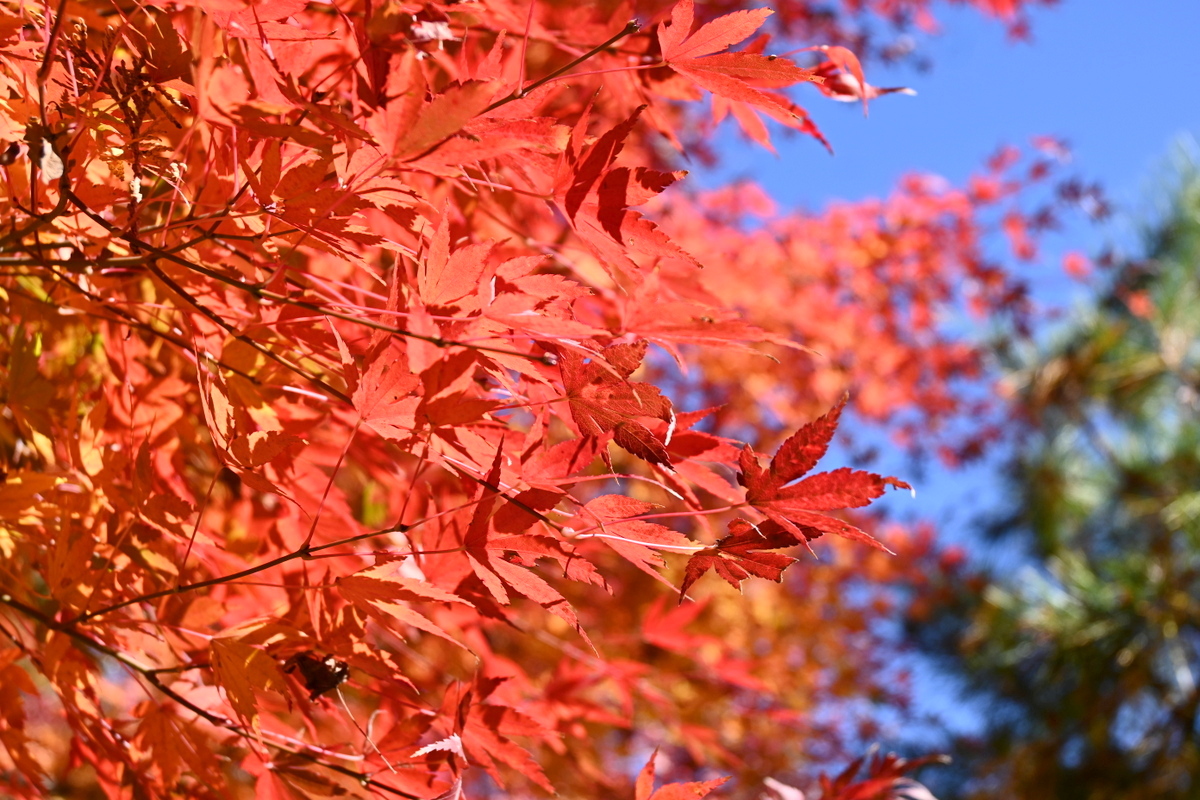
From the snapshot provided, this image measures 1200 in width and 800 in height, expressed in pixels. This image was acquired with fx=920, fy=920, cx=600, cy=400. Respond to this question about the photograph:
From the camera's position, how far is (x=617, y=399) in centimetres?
57

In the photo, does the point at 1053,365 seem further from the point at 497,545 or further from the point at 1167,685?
the point at 497,545

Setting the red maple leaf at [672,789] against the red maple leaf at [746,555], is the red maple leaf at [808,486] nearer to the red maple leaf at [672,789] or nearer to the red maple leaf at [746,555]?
the red maple leaf at [746,555]

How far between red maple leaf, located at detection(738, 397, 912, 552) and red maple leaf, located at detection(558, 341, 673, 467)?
69mm

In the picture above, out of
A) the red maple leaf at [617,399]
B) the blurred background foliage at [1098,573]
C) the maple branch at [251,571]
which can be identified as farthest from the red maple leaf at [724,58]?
the blurred background foliage at [1098,573]

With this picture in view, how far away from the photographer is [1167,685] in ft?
17.5

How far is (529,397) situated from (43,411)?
16.1 inches

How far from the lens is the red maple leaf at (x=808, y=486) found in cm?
56

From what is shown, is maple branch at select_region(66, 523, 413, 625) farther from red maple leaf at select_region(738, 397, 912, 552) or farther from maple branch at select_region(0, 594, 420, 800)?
red maple leaf at select_region(738, 397, 912, 552)

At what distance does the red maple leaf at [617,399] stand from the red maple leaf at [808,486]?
0.07m

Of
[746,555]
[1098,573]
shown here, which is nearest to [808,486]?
[746,555]

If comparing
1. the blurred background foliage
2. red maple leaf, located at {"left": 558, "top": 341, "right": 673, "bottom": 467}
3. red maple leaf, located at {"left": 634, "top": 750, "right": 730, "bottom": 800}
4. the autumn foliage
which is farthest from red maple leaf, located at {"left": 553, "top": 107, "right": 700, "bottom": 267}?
the blurred background foliage

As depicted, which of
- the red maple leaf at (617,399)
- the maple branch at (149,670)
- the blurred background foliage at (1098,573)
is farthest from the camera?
the blurred background foliage at (1098,573)

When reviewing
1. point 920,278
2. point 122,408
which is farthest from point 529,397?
point 920,278

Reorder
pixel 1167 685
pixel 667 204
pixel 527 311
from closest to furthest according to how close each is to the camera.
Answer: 1. pixel 527 311
2. pixel 667 204
3. pixel 1167 685
